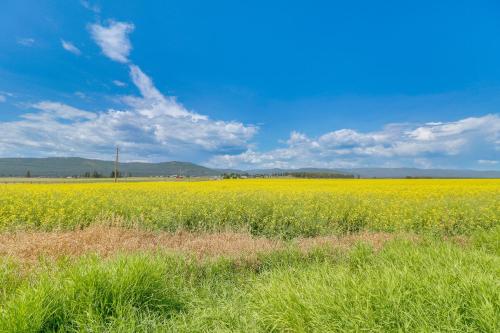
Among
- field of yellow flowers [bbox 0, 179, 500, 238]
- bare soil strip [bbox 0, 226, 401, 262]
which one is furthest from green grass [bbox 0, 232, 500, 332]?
field of yellow flowers [bbox 0, 179, 500, 238]

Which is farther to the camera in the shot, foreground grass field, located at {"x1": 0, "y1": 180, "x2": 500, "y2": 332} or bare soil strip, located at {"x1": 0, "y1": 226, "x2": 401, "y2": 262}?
bare soil strip, located at {"x1": 0, "y1": 226, "x2": 401, "y2": 262}

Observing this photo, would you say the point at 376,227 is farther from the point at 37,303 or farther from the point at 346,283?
the point at 37,303

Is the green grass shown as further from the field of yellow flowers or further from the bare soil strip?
the field of yellow flowers

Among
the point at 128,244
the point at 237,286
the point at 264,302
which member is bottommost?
the point at 237,286

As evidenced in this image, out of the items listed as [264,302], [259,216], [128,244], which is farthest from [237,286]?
[259,216]

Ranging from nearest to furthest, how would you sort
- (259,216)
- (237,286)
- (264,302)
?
(264,302) → (237,286) → (259,216)

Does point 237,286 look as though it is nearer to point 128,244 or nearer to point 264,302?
point 264,302

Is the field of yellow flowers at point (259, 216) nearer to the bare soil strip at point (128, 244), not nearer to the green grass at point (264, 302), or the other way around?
the bare soil strip at point (128, 244)

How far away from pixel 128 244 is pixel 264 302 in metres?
4.85

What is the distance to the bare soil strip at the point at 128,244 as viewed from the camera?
6.00 metres

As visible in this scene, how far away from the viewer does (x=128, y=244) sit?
684 cm

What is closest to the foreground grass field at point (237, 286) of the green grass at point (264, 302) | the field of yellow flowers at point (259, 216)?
the green grass at point (264, 302)

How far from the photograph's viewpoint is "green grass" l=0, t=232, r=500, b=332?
2.65 meters

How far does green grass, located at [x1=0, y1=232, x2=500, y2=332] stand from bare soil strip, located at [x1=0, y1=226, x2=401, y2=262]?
181cm
